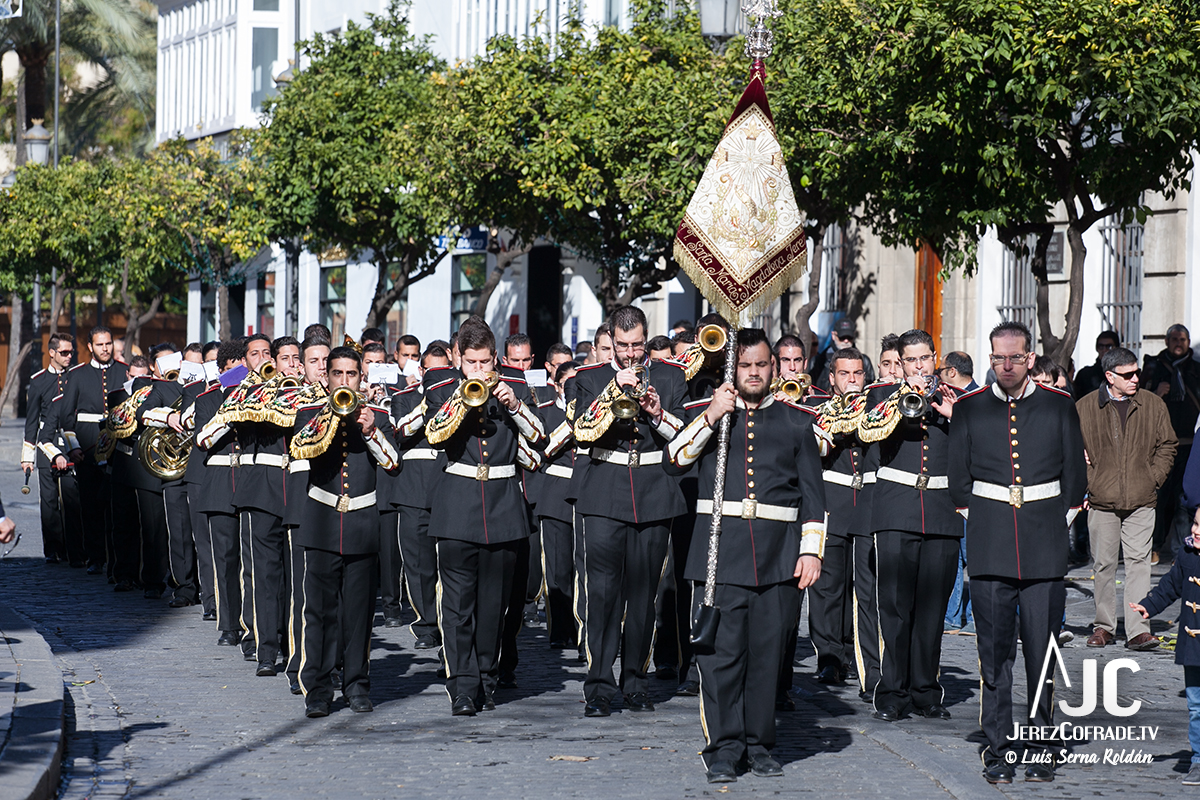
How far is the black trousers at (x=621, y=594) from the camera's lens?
9336mm

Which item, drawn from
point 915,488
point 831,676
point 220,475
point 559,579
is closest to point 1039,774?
point 915,488

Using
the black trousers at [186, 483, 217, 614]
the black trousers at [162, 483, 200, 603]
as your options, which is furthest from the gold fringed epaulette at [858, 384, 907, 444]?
the black trousers at [162, 483, 200, 603]

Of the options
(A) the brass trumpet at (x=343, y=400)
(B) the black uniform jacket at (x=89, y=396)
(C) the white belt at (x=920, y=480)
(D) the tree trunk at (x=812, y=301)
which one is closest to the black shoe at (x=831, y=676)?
(C) the white belt at (x=920, y=480)

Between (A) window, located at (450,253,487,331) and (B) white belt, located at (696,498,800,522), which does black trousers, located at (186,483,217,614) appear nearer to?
(B) white belt, located at (696,498,800,522)

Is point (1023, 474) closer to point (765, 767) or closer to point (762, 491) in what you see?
point (762, 491)

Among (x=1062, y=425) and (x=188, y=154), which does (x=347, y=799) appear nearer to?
(x=1062, y=425)

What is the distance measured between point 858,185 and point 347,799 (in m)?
11.2

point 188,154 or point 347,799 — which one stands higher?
point 188,154

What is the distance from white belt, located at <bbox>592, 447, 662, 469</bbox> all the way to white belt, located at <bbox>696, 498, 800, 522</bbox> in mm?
1504

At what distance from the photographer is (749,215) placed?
9125mm

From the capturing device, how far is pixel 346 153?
2777cm

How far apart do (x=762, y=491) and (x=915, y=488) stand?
1.66m

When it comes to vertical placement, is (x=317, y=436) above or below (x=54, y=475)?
above

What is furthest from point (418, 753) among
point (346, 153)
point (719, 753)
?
point (346, 153)
